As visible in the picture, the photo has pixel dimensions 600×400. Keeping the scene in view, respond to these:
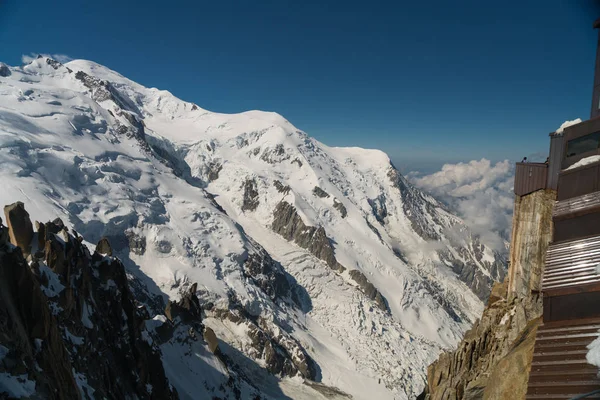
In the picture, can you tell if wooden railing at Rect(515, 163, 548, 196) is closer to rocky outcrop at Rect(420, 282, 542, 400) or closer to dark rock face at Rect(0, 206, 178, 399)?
rocky outcrop at Rect(420, 282, 542, 400)

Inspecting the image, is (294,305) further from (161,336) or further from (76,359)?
(76,359)

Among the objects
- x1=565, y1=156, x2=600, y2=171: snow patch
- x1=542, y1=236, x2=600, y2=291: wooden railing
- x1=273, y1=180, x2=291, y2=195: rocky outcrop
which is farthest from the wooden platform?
x1=273, y1=180, x2=291, y2=195: rocky outcrop

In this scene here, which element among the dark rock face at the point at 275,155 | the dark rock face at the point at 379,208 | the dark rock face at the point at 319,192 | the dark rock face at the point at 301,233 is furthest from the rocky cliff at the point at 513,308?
the dark rock face at the point at 379,208

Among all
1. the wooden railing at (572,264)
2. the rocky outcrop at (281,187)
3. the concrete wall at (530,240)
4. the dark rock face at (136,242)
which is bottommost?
the wooden railing at (572,264)

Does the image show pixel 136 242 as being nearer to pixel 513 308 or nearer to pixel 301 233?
pixel 301 233

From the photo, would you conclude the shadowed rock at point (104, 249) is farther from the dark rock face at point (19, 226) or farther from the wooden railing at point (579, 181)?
the wooden railing at point (579, 181)

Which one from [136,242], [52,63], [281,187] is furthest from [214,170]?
[52,63]

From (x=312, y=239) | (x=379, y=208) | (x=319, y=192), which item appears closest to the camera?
(x=312, y=239)
